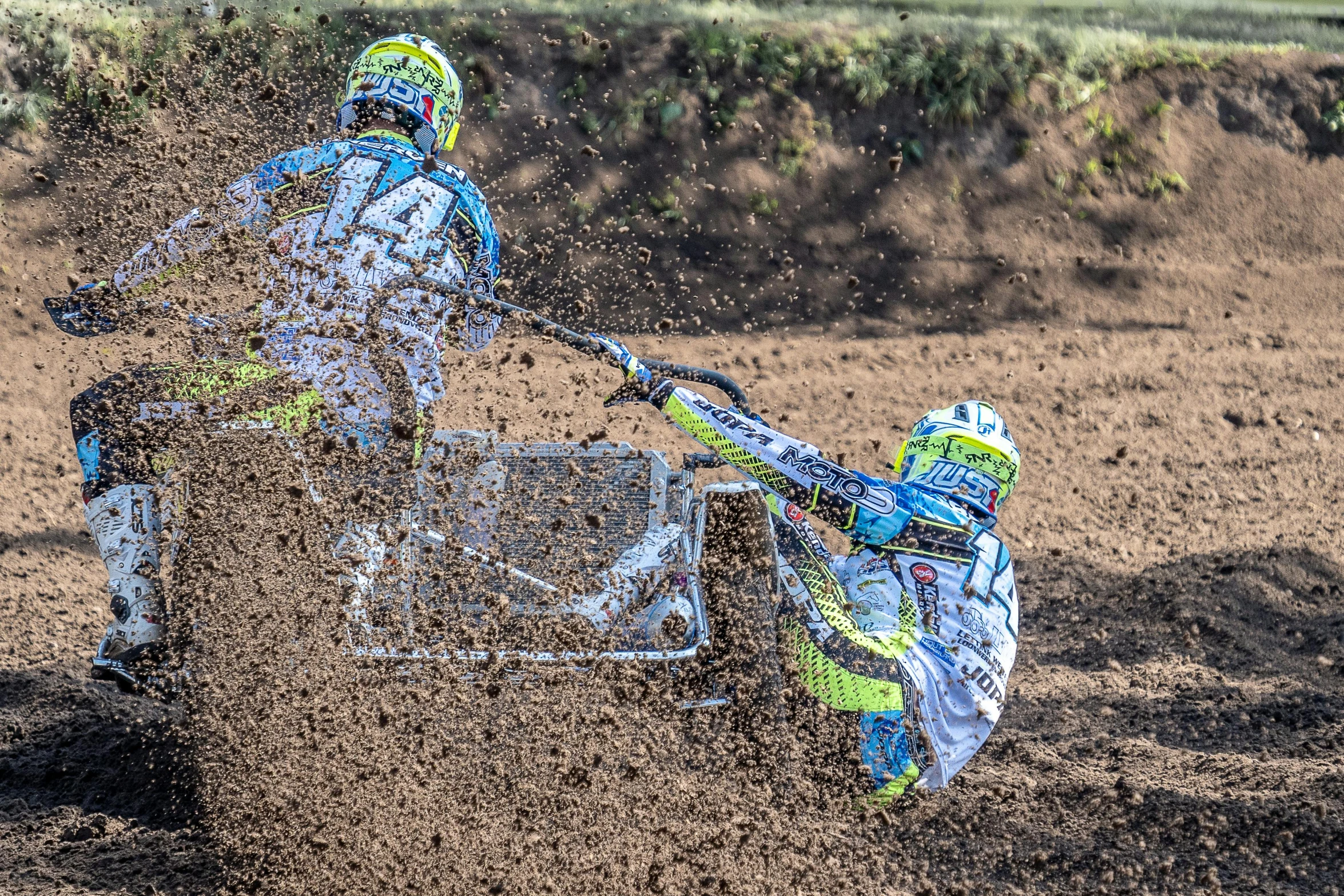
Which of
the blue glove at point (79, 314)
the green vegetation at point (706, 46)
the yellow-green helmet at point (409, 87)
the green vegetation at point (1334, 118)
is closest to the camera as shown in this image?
the blue glove at point (79, 314)

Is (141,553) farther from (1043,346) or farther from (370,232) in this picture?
(1043,346)

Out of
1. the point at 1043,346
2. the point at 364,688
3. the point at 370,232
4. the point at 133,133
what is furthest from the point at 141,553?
the point at 1043,346

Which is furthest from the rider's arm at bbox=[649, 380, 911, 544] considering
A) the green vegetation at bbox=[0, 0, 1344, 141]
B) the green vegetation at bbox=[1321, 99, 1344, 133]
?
the green vegetation at bbox=[1321, 99, 1344, 133]

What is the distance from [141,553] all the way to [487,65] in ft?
21.7

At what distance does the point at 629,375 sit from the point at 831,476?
0.91 metres

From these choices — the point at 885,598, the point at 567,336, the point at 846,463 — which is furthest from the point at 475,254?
the point at 846,463

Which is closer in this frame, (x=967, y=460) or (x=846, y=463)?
(x=967, y=460)

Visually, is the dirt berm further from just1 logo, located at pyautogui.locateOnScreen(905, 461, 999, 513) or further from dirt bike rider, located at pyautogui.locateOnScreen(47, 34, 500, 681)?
just1 logo, located at pyautogui.locateOnScreen(905, 461, 999, 513)

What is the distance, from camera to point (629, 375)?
4559mm

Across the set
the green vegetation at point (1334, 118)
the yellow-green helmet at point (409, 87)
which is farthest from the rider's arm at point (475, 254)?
the green vegetation at point (1334, 118)

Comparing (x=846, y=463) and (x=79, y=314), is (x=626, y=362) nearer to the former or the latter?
(x=79, y=314)

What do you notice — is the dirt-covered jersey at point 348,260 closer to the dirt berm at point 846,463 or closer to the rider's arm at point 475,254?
the rider's arm at point 475,254

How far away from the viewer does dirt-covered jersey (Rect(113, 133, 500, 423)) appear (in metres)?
4.98

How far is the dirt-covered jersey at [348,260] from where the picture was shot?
4.98 metres
